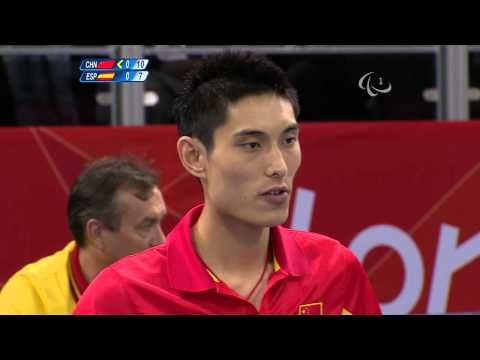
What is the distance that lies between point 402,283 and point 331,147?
0.73 meters

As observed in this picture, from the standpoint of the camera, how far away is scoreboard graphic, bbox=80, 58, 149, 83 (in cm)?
368

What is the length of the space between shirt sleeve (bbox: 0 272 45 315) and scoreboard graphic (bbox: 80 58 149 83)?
0.82 meters

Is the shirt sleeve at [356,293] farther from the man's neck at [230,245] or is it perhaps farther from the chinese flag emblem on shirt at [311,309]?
the man's neck at [230,245]

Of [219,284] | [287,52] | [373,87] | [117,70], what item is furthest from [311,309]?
[287,52]

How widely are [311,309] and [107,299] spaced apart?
51 cm

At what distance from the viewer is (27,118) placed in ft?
16.2

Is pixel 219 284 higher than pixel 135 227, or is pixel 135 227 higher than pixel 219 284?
pixel 135 227

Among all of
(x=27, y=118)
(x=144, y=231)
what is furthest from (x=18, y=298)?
(x=27, y=118)

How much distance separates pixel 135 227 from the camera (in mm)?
4090

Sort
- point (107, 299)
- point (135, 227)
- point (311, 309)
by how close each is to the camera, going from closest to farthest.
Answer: point (107, 299) → point (311, 309) → point (135, 227)

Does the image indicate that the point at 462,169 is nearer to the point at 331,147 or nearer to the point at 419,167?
the point at 419,167

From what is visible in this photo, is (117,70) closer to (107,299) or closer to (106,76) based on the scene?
(106,76)

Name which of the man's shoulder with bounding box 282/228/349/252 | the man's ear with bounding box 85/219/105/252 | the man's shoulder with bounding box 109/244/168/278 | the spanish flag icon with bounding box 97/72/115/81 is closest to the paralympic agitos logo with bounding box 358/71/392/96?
the spanish flag icon with bounding box 97/72/115/81

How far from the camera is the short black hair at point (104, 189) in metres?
4.14
